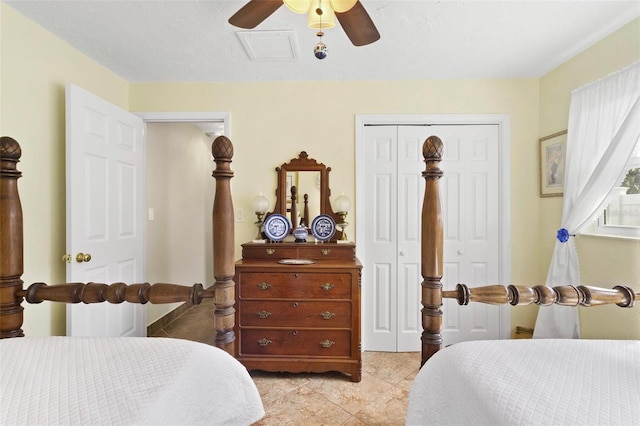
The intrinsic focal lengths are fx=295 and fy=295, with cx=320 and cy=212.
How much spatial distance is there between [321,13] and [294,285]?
1.73 m

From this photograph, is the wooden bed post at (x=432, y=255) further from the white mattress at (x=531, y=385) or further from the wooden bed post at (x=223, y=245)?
the wooden bed post at (x=223, y=245)

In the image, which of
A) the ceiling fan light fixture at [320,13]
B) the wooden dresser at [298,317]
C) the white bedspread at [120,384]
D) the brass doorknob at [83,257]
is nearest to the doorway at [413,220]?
the wooden dresser at [298,317]

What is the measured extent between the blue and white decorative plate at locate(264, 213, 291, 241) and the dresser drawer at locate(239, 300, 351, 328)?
568 mm

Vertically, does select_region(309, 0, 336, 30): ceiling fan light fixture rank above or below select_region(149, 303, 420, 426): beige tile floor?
above

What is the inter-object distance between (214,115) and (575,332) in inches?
137

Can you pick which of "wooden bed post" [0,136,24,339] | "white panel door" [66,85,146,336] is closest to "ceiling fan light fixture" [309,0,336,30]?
"wooden bed post" [0,136,24,339]

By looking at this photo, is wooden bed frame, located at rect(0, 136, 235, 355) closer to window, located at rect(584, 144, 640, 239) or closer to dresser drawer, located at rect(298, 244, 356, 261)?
dresser drawer, located at rect(298, 244, 356, 261)

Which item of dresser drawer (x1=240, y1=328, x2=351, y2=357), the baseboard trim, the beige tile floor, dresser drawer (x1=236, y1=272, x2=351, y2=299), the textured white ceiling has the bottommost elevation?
the beige tile floor

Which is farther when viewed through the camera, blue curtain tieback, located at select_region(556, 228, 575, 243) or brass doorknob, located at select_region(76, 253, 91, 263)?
blue curtain tieback, located at select_region(556, 228, 575, 243)

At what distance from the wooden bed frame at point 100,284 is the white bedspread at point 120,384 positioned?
0.19 metres

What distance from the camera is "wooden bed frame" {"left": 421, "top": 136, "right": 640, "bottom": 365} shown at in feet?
3.86

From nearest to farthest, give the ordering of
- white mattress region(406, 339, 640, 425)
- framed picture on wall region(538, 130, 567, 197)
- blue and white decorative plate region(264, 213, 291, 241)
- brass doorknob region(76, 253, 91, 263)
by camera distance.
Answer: white mattress region(406, 339, 640, 425), brass doorknob region(76, 253, 91, 263), framed picture on wall region(538, 130, 567, 197), blue and white decorative plate region(264, 213, 291, 241)

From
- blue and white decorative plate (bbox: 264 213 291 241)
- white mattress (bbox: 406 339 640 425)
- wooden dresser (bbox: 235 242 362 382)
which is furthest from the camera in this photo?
blue and white decorative plate (bbox: 264 213 291 241)

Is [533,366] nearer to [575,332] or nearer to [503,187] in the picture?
[575,332]
